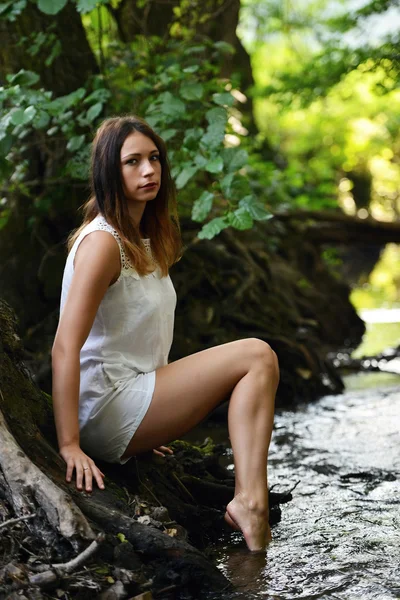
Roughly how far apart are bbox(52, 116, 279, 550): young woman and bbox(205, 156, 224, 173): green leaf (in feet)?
3.57

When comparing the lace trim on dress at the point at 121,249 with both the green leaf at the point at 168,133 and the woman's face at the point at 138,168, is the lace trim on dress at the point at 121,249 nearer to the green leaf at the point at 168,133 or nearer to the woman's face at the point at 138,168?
the woman's face at the point at 138,168

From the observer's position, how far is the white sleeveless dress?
2938mm

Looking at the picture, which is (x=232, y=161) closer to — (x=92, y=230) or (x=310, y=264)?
(x=92, y=230)

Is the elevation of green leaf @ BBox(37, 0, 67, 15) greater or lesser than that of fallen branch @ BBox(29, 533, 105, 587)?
greater

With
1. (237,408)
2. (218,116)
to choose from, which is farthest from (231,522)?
(218,116)

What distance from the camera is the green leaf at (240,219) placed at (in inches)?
161

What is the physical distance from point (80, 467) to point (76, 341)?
16.4 inches

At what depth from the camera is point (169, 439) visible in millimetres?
3061

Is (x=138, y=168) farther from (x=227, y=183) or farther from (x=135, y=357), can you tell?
(x=227, y=183)

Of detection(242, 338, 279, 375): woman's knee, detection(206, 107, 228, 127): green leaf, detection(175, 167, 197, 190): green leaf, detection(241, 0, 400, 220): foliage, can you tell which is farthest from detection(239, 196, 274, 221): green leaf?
detection(241, 0, 400, 220): foliage

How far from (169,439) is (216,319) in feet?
11.3

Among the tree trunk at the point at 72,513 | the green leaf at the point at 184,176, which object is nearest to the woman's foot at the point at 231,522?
the tree trunk at the point at 72,513

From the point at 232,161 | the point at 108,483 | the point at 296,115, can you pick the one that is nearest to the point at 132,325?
the point at 108,483

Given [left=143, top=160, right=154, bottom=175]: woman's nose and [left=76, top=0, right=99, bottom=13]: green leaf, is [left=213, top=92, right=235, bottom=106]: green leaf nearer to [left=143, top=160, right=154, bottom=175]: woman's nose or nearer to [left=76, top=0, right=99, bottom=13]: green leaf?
[left=76, top=0, right=99, bottom=13]: green leaf
